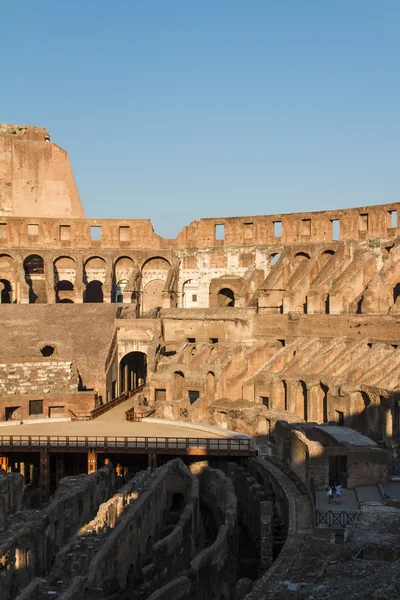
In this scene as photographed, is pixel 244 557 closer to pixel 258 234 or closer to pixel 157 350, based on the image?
pixel 157 350

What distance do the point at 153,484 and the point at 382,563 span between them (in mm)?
9548

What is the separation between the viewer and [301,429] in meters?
23.9

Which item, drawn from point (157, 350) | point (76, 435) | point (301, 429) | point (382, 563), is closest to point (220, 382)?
point (157, 350)

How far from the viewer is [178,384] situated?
35.2 meters

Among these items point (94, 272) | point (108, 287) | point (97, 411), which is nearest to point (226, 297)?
point (108, 287)

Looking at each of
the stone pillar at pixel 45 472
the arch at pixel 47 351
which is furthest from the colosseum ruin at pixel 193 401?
the arch at pixel 47 351

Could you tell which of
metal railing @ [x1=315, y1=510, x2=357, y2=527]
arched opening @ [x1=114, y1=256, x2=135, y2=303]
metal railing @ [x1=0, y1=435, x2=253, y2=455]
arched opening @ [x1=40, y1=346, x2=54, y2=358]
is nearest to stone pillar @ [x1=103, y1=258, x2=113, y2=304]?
arched opening @ [x1=114, y1=256, x2=135, y2=303]

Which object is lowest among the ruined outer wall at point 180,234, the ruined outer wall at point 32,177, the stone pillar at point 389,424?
the stone pillar at point 389,424

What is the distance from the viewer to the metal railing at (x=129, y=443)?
2625 cm

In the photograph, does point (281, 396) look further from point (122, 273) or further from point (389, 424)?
point (122, 273)

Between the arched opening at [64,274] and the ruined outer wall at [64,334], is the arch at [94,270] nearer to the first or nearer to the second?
the arched opening at [64,274]

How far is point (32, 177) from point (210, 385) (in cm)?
2223

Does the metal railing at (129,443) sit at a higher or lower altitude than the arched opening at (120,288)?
lower

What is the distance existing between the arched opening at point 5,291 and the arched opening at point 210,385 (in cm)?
1656
